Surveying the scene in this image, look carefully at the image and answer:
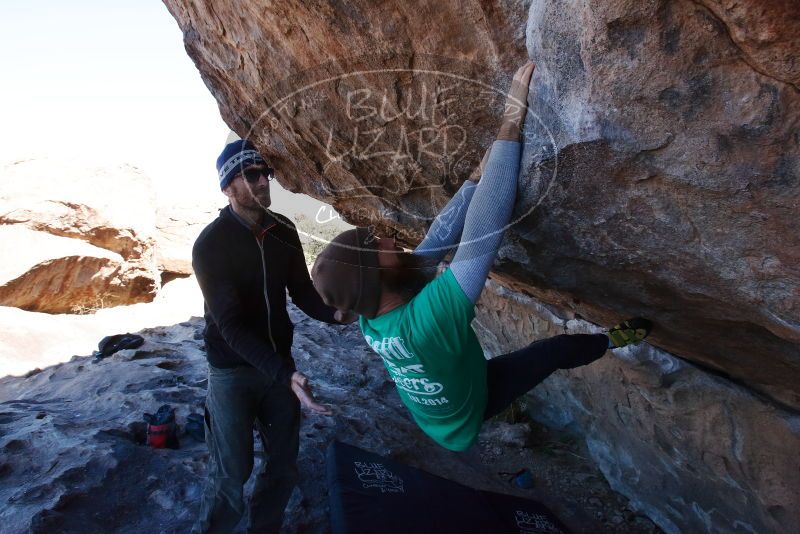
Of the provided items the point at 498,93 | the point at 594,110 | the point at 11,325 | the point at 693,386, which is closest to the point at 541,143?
the point at 594,110

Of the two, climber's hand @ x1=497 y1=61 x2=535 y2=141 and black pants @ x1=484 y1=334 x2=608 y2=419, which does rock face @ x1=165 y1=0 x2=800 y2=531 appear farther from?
black pants @ x1=484 y1=334 x2=608 y2=419

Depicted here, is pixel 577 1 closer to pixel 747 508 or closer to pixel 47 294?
pixel 747 508

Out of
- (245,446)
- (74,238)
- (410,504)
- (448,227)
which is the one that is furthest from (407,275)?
(74,238)

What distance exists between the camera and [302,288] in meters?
2.71

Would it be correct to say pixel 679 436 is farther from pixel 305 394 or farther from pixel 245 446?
pixel 245 446

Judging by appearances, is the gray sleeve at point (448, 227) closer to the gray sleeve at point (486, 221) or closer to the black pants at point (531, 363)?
the gray sleeve at point (486, 221)

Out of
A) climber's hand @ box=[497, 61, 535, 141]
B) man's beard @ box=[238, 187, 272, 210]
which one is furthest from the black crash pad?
climber's hand @ box=[497, 61, 535, 141]

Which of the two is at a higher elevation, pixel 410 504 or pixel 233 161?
pixel 233 161

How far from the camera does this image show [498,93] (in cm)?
188

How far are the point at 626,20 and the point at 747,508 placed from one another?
8.84 feet

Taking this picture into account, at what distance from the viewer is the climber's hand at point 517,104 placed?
157 cm

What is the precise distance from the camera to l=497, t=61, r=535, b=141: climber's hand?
157cm

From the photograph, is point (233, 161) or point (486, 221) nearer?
point (486, 221)

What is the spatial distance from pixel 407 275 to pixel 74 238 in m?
9.54
